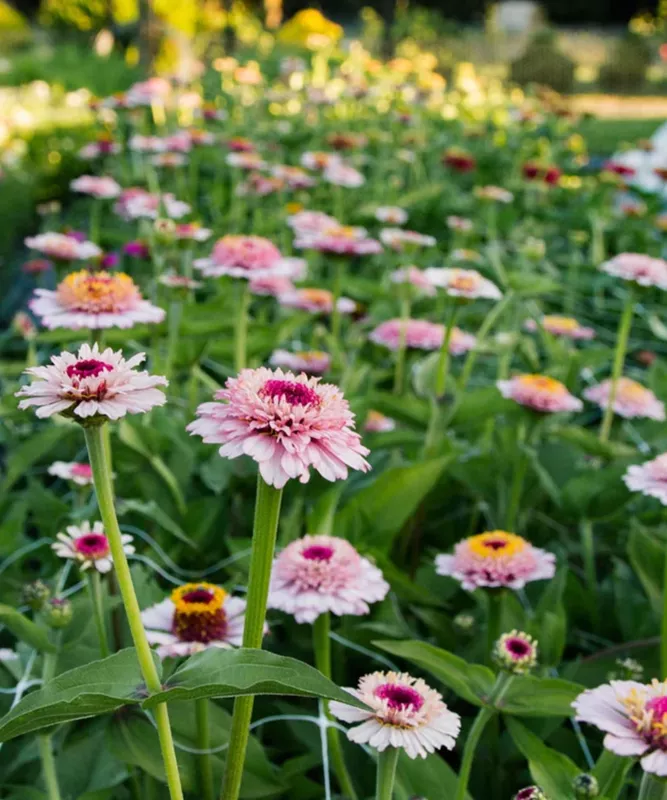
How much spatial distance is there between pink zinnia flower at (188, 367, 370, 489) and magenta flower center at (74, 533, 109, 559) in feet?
0.83

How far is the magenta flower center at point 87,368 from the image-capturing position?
1.78 ft

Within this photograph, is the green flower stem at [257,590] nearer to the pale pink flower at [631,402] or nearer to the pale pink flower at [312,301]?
the pale pink flower at [631,402]

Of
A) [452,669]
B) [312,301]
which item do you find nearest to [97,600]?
[452,669]

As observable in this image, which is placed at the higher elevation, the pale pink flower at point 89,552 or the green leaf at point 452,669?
the pale pink flower at point 89,552

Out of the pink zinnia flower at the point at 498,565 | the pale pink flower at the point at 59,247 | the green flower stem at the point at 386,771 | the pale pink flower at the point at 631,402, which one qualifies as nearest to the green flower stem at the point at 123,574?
the green flower stem at the point at 386,771

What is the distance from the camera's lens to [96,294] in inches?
38.7

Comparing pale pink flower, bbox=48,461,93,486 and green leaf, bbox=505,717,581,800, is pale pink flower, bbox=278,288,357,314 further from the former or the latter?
green leaf, bbox=505,717,581,800

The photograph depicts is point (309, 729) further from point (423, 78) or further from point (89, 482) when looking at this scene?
point (423, 78)

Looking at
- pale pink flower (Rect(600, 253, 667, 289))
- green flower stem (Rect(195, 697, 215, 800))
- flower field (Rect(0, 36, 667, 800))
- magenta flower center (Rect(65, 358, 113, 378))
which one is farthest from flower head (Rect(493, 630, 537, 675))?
pale pink flower (Rect(600, 253, 667, 289))

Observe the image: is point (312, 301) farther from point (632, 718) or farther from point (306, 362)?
point (632, 718)

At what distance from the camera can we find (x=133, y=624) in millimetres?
564

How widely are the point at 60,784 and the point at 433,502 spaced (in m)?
0.61

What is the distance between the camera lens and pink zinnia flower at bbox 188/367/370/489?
0.54 m

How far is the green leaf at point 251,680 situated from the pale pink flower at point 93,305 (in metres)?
0.47
